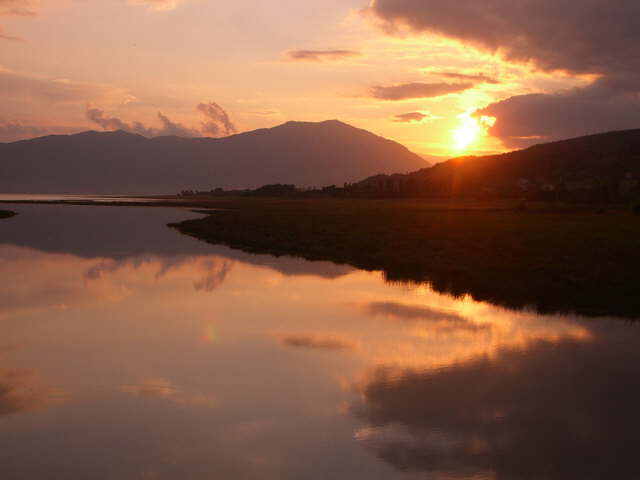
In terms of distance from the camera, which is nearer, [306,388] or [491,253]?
[306,388]

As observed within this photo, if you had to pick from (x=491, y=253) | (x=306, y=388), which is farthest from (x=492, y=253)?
(x=306, y=388)

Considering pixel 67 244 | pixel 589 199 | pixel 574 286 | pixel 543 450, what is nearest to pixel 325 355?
pixel 543 450

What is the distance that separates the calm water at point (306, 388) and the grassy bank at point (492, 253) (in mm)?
4521

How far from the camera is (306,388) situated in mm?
15172

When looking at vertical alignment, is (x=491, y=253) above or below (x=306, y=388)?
above

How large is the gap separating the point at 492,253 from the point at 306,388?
28017 millimetres

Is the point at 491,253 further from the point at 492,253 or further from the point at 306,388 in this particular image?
the point at 306,388

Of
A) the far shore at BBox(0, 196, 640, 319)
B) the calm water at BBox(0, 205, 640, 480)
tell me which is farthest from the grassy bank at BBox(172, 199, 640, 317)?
the calm water at BBox(0, 205, 640, 480)

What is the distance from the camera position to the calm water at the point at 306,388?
11.2m

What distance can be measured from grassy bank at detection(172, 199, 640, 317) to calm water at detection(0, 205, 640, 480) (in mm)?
4521

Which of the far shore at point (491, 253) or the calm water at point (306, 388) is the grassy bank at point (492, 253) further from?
the calm water at point (306, 388)

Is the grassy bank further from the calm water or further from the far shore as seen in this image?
the calm water

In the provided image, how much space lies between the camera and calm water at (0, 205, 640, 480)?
1116cm

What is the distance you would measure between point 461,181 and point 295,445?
193 m
